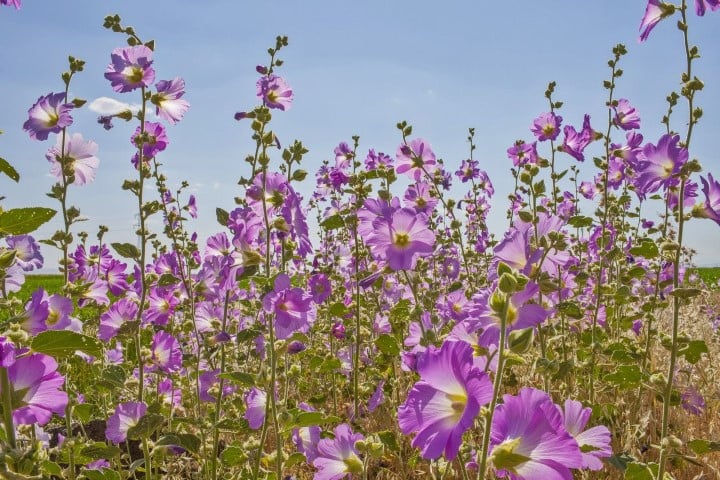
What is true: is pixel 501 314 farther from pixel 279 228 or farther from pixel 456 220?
pixel 456 220

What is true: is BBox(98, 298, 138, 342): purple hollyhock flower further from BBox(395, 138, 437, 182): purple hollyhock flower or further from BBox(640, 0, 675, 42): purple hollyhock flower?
BBox(640, 0, 675, 42): purple hollyhock flower

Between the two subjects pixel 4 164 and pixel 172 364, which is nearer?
pixel 4 164

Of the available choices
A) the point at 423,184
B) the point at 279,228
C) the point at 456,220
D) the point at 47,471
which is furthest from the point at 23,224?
the point at 456,220

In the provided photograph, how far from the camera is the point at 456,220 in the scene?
A: 3.90 m

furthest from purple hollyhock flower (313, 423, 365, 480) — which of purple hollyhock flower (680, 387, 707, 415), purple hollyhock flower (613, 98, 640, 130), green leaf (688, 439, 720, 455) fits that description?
purple hollyhock flower (613, 98, 640, 130)

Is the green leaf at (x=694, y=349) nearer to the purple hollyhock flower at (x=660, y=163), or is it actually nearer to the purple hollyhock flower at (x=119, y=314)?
the purple hollyhock flower at (x=660, y=163)

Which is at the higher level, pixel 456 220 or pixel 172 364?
pixel 456 220

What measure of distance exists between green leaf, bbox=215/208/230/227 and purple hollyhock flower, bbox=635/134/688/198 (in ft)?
6.00

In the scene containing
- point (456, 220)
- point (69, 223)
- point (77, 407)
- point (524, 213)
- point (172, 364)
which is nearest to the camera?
point (524, 213)

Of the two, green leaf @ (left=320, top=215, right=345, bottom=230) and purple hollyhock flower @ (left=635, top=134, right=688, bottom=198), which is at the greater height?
purple hollyhock flower @ (left=635, top=134, right=688, bottom=198)

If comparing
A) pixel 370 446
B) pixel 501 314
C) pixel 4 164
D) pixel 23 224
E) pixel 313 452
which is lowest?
pixel 313 452

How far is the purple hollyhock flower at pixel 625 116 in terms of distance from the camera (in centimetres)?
367

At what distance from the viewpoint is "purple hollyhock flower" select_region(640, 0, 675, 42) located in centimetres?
244

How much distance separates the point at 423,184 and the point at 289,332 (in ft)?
5.47
